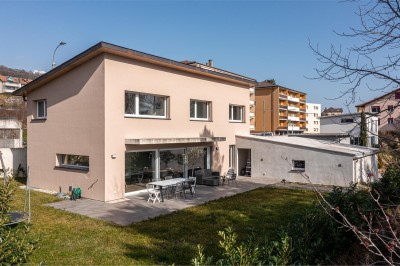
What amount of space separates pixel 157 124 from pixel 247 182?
7390 mm

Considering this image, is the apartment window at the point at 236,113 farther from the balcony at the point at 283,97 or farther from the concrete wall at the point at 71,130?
the balcony at the point at 283,97

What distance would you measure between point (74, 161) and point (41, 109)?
4.43 metres

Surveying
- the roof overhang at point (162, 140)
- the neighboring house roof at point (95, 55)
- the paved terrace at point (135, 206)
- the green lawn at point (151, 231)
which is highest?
the neighboring house roof at point (95, 55)

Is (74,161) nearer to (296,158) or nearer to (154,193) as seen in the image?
(154,193)

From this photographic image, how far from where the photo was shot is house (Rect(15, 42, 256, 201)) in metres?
13.8

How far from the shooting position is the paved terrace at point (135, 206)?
1133 centimetres

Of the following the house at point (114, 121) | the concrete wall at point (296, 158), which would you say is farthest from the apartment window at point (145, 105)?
the concrete wall at point (296, 158)

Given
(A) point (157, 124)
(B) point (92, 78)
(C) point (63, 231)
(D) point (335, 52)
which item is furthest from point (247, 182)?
(D) point (335, 52)

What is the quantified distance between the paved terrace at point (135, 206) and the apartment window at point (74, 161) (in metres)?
1.84

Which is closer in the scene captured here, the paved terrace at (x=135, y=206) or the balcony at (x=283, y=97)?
the paved terrace at (x=135, y=206)

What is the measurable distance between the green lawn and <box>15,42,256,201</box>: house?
106 inches

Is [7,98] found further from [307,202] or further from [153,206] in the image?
[307,202]

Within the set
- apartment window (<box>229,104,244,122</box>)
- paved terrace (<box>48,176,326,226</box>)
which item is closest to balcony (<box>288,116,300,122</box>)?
apartment window (<box>229,104,244,122</box>)

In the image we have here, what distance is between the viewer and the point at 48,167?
16.4 meters
